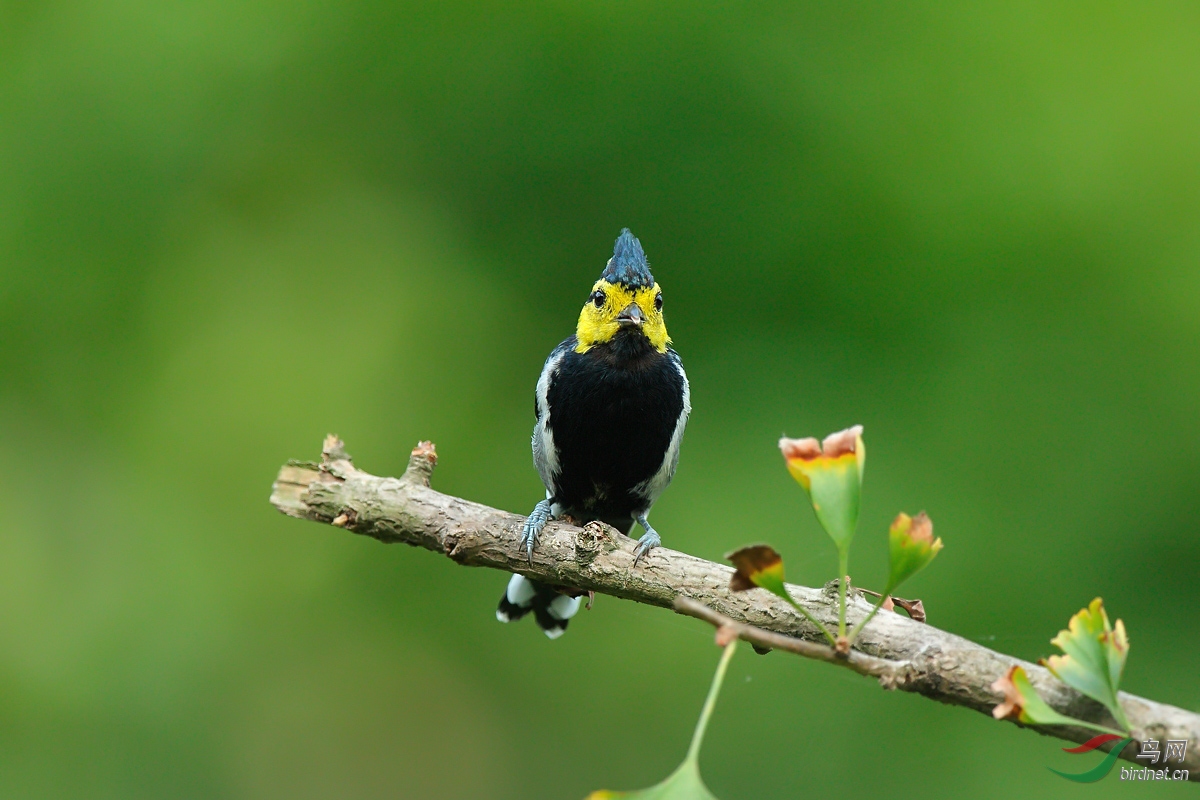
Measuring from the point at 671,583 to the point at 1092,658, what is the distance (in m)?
1.14

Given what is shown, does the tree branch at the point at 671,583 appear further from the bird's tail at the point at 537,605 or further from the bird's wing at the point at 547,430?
the bird's tail at the point at 537,605

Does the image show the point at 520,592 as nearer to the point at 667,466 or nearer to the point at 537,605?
the point at 537,605

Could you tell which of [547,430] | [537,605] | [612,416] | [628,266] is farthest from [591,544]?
[537,605]

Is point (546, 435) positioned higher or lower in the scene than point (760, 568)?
higher

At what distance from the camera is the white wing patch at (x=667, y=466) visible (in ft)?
13.2

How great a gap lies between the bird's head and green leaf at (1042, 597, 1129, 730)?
239 cm

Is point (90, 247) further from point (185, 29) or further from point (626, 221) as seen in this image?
point (626, 221)

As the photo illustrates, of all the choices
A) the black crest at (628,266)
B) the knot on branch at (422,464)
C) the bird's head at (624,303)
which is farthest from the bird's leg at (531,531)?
the black crest at (628,266)

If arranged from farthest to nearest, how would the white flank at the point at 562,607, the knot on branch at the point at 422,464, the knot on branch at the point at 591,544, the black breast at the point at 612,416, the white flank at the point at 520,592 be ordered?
the white flank at the point at 562,607
the white flank at the point at 520,592
the black breast at the point at 612,416
the knot on branch at the point at 422,464
the knot on branch at the point at 591,544

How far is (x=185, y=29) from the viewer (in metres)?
6.49

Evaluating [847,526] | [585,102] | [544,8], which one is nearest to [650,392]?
[847,526]

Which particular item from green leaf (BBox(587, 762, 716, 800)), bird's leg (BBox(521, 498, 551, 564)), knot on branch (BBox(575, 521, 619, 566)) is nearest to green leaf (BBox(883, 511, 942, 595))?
green leaf (BBox(587, 762, 716, 800))

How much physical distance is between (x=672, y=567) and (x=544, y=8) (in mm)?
4727

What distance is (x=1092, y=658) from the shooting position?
5.56 feet
